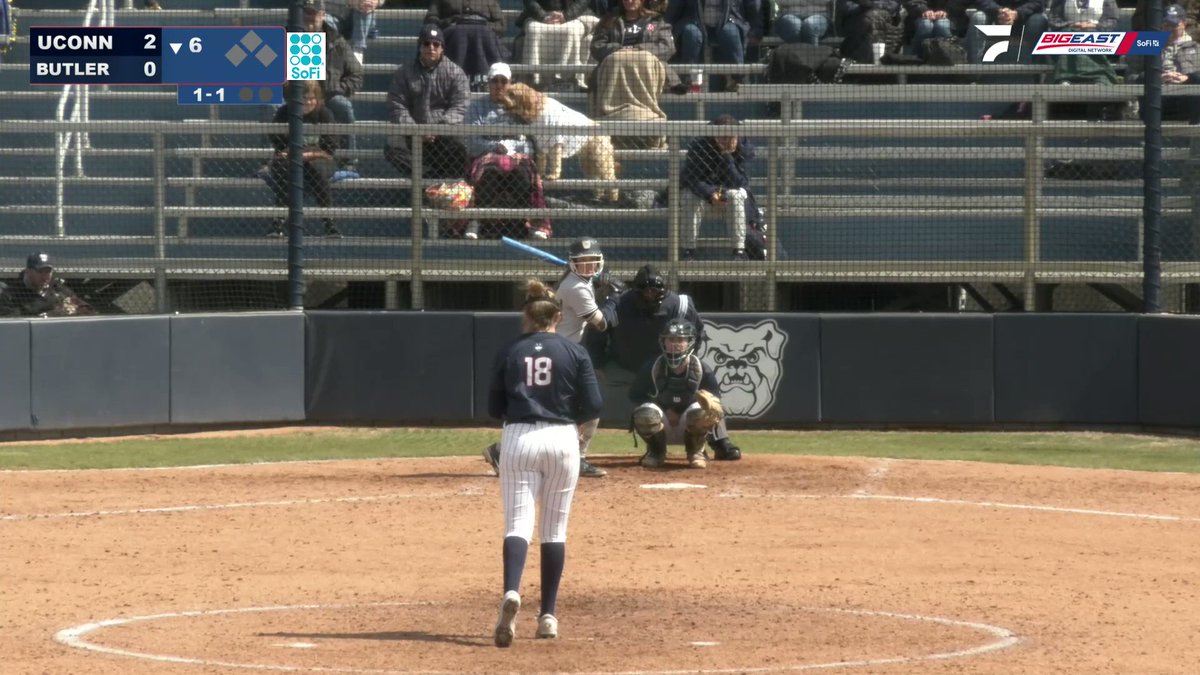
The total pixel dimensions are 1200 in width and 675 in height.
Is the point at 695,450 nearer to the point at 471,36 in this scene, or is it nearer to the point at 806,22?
the point at 471,36

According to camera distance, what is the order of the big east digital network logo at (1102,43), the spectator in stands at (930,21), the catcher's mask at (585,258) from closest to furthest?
the catcher's mask at (585,258) → the big east digital network logo at (1102,43) → the spectator in stands at (930,21)

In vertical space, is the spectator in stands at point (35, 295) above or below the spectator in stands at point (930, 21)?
below

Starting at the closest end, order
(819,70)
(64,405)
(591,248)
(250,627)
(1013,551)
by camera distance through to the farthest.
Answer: (250,627) → (1013,551) → (591,248) → (64,405) → (819,70)

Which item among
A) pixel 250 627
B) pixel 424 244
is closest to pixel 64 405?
pixel 424 244

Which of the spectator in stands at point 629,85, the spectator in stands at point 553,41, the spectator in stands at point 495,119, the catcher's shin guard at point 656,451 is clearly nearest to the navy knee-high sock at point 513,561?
the catcher's shin guard at point 656,451

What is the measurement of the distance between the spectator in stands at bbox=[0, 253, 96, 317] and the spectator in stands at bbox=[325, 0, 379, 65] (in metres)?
4.70

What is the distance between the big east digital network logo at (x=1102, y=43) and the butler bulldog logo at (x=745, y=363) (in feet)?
12.8

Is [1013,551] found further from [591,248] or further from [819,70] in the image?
[819,70]

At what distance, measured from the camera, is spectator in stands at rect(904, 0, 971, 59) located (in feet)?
63.5

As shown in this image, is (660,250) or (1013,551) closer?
(1013,551)

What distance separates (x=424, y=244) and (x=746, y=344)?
3236 mm

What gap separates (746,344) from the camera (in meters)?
16.7

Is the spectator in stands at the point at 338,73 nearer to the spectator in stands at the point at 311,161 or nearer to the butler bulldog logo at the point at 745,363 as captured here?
the spectator in stands at the point at 311,161

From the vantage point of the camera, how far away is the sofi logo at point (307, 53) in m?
16.7
